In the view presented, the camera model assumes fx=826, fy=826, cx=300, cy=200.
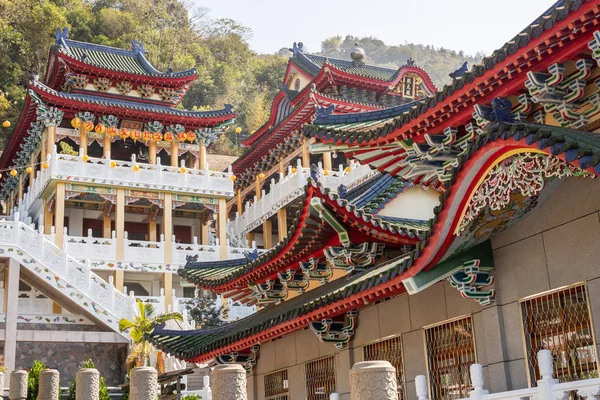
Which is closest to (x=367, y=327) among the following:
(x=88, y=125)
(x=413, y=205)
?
(x=413, y=205)

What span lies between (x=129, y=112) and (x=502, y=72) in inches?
1052

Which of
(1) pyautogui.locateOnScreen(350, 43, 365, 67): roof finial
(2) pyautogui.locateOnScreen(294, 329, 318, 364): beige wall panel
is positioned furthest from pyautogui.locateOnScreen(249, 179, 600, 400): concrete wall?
(1) pyautogui.locateOnScreen(350, 43, 365, 67): roof finial

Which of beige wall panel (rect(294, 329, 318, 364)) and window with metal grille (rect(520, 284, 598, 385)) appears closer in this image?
window with metal grille (rect(520, 284, 598, 385))

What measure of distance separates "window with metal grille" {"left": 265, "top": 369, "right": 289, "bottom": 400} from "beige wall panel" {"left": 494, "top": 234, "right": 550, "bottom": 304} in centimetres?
629

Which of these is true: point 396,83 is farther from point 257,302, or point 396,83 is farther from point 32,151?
point 257,302

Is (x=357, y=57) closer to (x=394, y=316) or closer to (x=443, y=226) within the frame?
(x=394, y=316)

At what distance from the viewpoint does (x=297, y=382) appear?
14422mm

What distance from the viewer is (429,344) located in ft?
35.9

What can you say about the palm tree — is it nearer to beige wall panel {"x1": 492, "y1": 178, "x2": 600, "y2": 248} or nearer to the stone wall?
the stone wall

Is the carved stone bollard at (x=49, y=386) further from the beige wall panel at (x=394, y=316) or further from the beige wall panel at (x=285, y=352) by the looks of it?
the beige wall panel at (x=394, y=316)

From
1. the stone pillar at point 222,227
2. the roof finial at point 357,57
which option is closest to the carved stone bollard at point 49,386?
the stone pillar at point 222,227

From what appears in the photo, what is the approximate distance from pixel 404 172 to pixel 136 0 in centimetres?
6086

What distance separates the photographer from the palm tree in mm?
23047

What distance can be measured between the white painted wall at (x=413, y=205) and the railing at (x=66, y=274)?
13.7 meters
